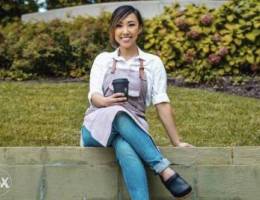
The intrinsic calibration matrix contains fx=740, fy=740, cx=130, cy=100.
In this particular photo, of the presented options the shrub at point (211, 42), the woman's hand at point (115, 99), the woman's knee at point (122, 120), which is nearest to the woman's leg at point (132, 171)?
the woman's knee at point (122, 120)

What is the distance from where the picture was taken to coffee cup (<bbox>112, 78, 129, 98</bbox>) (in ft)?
15.5

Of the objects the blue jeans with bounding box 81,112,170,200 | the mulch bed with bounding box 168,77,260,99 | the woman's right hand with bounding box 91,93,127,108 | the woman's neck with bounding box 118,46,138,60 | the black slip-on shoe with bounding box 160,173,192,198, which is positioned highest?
the woman's neck with bounding box 118,46,138,60

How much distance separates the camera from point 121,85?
473cm

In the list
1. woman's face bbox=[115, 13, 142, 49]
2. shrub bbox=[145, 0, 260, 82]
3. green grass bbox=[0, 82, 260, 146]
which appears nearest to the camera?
woman's face bbox=[115, 13, 142, 49]

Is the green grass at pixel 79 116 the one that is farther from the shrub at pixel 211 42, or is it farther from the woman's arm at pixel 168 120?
the woman's arm at pixel 168 120

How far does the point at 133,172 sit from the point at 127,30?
979mm

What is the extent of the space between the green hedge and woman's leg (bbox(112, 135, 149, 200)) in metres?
5.23

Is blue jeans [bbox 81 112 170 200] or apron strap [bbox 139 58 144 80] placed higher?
apron strap [bbox 139 58 144 80]

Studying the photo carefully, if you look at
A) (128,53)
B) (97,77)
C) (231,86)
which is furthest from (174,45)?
(97,77)

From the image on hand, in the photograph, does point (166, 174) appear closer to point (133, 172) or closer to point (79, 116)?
point (133, 172)

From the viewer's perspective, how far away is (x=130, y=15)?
498 cm

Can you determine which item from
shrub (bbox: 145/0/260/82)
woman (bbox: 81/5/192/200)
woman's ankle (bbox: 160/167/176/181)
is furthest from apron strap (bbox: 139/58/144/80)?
shrub (bbox: 145/0/260/82)

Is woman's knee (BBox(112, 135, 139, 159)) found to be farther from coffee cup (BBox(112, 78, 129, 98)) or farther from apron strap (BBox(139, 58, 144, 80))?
apron strap (BBox(139, 58, 144, 80))

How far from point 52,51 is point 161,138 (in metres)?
4.28
